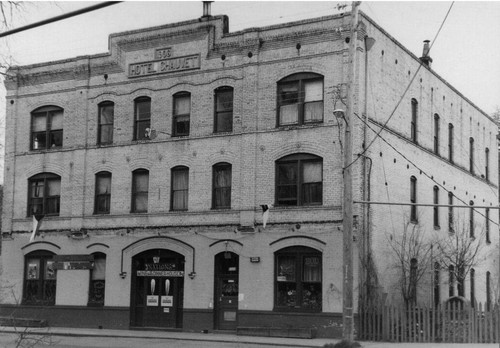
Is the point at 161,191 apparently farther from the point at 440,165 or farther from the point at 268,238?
the point at 440,165

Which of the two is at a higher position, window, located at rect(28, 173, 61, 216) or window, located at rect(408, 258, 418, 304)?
window, located at rect(28, 173, 61, 216)

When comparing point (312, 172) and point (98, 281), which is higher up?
point (312, 172)

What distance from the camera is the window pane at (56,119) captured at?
112ft

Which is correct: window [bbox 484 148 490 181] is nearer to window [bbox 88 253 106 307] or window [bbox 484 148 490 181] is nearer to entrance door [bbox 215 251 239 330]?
entrance door [bbox 215 251 239 330]

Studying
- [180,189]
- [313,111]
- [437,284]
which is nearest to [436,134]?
[437,284]

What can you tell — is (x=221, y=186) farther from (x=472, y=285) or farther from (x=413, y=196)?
(x=472, y=285)

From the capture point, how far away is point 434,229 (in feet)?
111

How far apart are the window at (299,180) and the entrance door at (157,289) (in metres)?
5.30

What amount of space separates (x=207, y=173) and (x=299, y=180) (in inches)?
161

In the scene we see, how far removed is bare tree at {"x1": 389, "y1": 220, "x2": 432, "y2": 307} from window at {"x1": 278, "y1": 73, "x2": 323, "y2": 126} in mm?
5783

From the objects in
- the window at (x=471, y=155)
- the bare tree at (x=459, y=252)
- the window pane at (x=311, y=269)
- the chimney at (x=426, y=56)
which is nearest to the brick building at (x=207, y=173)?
the window pane at (x=311, y=269)

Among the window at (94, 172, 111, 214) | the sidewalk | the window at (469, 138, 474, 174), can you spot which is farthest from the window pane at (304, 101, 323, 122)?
the window at (469, 138, 474, 174)

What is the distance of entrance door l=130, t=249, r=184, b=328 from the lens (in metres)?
30.2

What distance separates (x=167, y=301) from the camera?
30359mm
